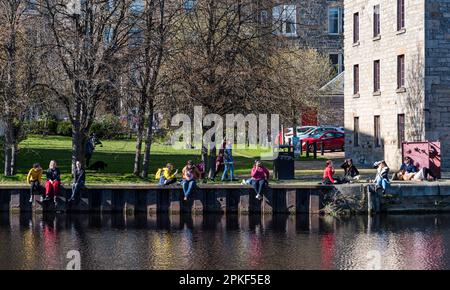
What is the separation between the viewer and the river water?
23641 mm

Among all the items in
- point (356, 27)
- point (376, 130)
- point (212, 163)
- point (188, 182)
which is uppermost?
point (356, 27)

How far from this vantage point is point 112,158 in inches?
2021

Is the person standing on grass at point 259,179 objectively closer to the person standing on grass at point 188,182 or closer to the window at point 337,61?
the person standing on grass at point 188,182

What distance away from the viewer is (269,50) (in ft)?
134

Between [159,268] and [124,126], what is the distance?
1947 cm

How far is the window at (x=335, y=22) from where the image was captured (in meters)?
79.2

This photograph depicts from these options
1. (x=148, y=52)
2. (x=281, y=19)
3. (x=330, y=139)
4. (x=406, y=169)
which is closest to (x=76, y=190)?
(x=148, y=52)

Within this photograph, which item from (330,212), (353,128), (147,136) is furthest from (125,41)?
(353,128)

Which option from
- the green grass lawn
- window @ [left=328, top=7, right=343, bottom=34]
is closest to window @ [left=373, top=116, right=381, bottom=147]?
the green grass lawn

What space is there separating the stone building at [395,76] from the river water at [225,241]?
10.1 metres

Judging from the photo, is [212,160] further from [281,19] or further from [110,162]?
[110,162]

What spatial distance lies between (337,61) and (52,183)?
4982cm

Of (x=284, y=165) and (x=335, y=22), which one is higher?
(x=335, y=22)

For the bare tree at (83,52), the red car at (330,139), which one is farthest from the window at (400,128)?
the bare tree at (83,52)
